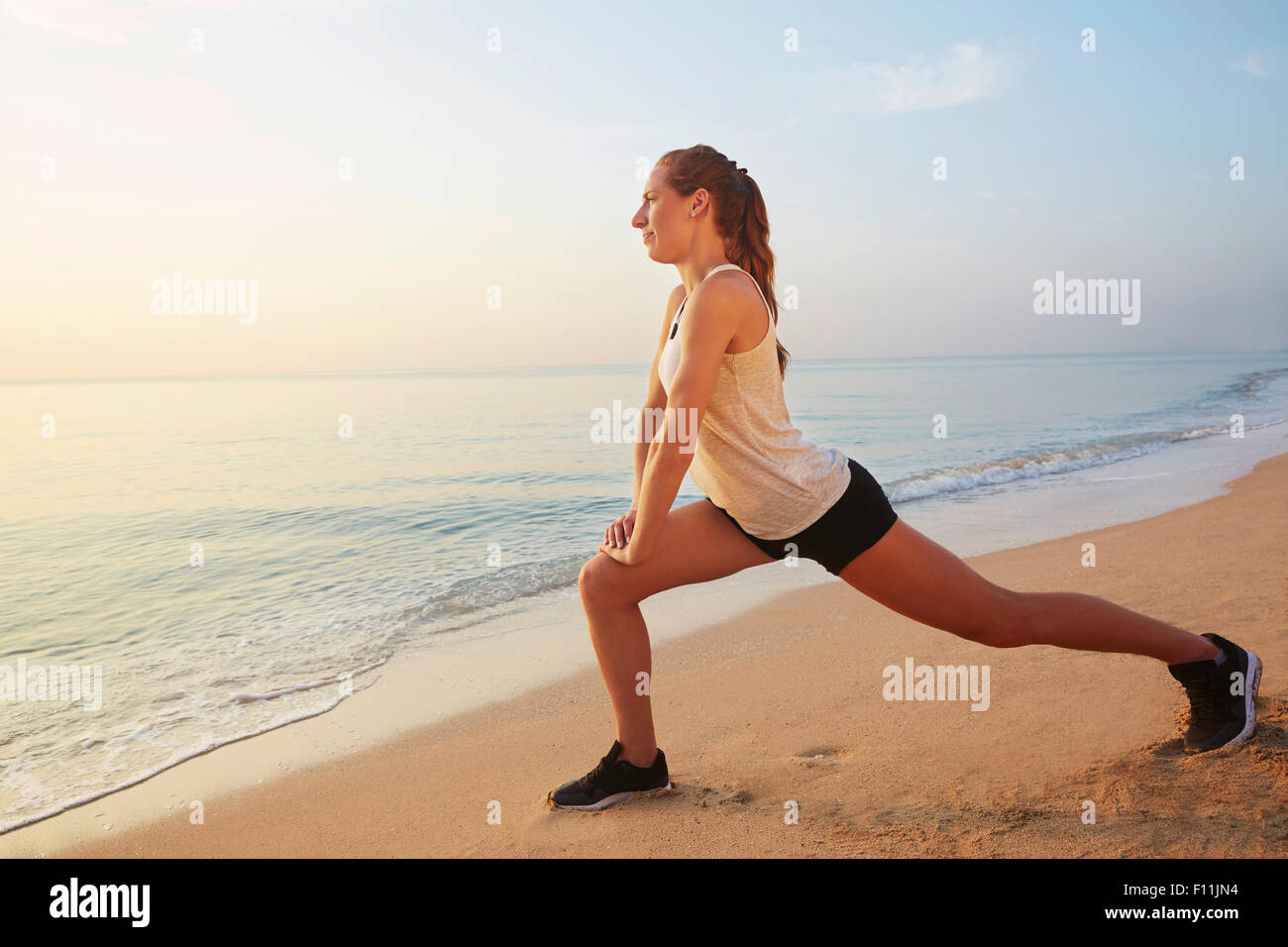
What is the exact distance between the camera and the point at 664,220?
2551mm

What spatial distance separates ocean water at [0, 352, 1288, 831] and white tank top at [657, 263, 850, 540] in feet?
9.31

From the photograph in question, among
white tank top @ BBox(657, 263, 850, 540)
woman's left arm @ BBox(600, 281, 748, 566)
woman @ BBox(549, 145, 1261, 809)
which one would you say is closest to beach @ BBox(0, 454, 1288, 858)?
woman @ BBox(549, 145, 1261, 809)

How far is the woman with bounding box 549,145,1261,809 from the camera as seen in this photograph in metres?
2.37

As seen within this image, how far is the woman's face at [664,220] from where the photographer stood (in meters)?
2.54

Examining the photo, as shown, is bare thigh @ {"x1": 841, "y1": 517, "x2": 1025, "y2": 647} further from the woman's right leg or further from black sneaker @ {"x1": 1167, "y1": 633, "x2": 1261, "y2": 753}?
black sneaker @ {"x1": 1167, "y1": 633, "x2": 1261, "y2": 753}

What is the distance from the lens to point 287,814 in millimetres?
3072

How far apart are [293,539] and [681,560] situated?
799 centimetres

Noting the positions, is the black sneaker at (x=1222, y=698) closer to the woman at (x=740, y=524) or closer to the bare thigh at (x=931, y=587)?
the woman at (x=740, y=524)

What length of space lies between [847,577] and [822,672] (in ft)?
5.89

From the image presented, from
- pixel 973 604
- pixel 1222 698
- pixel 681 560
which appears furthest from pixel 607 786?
pixel 1222 698

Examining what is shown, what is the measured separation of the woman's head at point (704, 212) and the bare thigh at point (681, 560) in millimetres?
526

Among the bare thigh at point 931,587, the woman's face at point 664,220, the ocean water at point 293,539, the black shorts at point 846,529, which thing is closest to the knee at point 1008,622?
the bare thigh at point 931,587

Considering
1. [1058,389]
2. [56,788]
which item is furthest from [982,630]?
[1058,389]
